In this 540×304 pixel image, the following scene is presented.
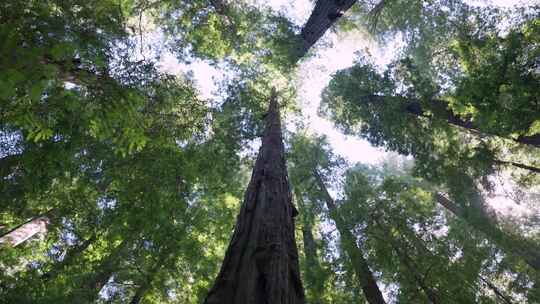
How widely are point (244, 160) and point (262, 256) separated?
10599mm

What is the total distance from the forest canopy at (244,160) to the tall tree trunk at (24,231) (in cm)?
5

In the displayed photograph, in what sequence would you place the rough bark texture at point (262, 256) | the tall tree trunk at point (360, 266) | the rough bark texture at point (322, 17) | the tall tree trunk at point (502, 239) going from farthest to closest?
the rough bark texture at point (322, 17) → the tall tree trunk at point (502, 239) → the tall tree trunk at point (360, 266) → the rough bark texture at point (262, 256)

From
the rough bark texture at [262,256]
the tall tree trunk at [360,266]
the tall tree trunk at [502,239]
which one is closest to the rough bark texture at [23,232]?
the rough bark texture at [262,256]

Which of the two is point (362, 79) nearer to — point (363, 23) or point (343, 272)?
point (343, 272)

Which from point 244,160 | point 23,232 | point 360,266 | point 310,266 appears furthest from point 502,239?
point 23,232

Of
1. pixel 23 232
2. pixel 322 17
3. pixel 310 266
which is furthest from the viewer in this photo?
pixel 322 17

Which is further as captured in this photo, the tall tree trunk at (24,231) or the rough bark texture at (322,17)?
the rough bark texture at (322,17)

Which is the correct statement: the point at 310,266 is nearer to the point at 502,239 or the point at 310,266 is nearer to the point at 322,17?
the point at 502,239

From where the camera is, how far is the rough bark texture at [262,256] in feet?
7.11

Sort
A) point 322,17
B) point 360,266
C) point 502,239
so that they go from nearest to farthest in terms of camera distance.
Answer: point 360,266 → point 502,239 → point 322,17

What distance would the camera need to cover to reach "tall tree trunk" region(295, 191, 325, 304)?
8.60 m

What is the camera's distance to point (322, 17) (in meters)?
12.0

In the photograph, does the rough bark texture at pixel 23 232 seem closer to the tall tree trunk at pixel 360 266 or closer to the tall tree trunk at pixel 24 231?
the tall tree trunk at pixel 24 231

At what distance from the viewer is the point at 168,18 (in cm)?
1380
